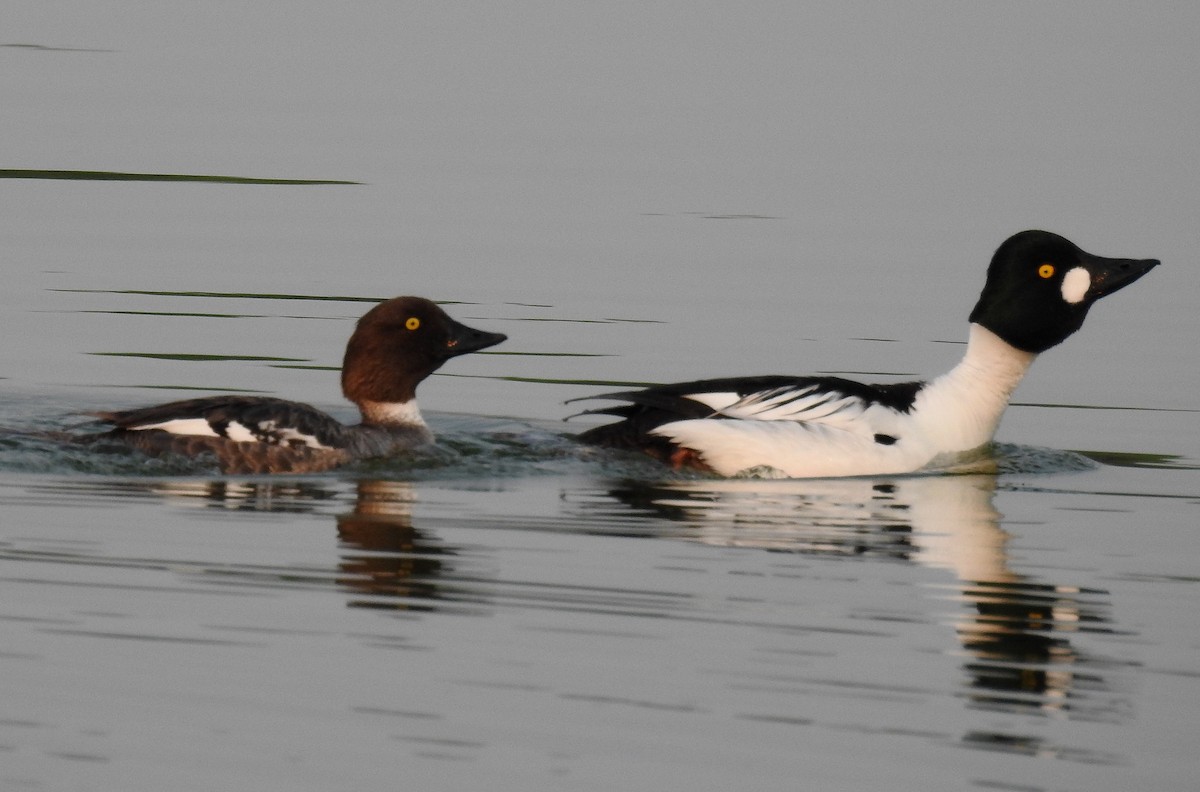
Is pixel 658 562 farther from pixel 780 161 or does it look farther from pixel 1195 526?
pixel 780 161

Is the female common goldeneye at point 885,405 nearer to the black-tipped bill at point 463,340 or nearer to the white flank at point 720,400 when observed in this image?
the white flank at point 720,400

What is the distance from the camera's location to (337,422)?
39.2 feet

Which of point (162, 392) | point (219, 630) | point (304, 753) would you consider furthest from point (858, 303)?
point (304, 753)

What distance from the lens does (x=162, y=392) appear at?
1377 cm

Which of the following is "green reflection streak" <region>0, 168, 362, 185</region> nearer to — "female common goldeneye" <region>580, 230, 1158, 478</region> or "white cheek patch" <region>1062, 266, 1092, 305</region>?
"female common goldeneye" <region>580, 230, 1158, 478</region>

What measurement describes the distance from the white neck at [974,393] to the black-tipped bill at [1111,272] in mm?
574

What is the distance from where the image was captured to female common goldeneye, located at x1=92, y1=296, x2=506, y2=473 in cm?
1135

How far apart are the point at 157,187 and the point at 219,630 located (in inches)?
522

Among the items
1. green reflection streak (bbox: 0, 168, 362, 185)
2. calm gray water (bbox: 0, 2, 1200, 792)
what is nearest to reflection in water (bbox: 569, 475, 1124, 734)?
calm gray water (bbox: 0, 2, 1200, 792)

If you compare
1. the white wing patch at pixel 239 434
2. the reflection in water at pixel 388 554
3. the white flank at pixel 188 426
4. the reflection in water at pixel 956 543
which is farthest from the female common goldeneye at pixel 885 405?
the white flank at pixel 188 426

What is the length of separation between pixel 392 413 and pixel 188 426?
1.40 m

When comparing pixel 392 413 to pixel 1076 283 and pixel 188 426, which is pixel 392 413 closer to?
pixel 188 426

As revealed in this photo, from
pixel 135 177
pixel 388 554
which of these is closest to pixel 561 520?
pixel 388 554

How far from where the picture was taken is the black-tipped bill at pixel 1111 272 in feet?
40.7
